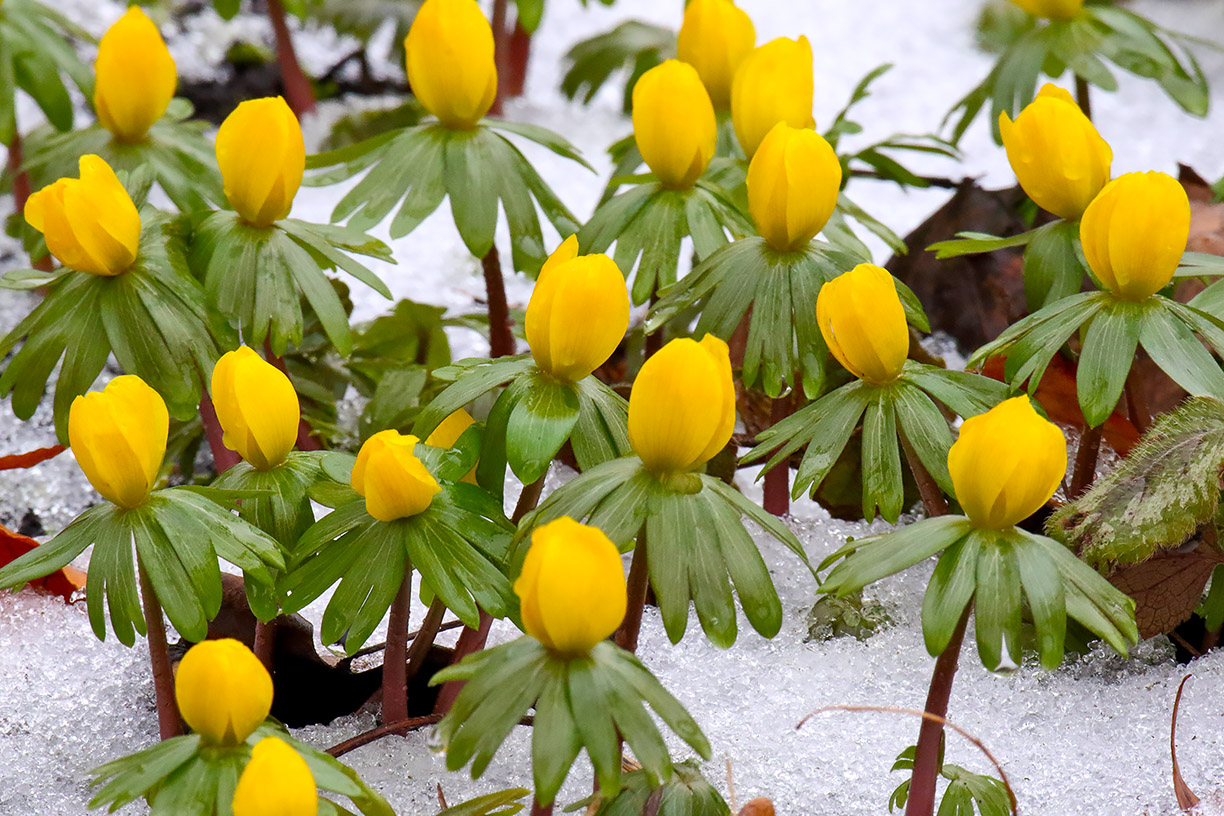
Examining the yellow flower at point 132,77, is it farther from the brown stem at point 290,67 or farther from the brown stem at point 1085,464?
the brown stem at point 1085,464

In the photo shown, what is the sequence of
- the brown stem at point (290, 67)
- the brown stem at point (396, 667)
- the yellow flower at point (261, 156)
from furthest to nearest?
the brown stem at point (290, 67), the yellow flower at point (261, 156), the brown stem at point (396, 667)

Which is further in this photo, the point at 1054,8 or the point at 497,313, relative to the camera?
the point at 1054,8

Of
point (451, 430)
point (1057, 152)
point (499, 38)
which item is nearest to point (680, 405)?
point (451, 430)

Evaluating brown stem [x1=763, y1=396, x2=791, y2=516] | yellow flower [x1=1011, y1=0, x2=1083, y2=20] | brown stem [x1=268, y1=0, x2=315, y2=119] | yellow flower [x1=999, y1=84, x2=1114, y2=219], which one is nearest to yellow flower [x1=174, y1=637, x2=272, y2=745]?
Answer: brown stem [x1=763, y1=396, x2=791, y2=516]

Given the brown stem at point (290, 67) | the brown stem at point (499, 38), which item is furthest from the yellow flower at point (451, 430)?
the brown stem at point (290, 67)

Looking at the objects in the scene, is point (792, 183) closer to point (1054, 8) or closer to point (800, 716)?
point (800, 716)

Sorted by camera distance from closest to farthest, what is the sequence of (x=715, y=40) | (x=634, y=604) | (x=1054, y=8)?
(x=634, y=604) < (x=715, y=40) < (x=1054, y=8)

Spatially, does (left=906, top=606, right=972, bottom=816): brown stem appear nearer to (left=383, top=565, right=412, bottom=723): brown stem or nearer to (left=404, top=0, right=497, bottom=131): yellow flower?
(left=383, top=565, right=412, bottom=723): brown stem
